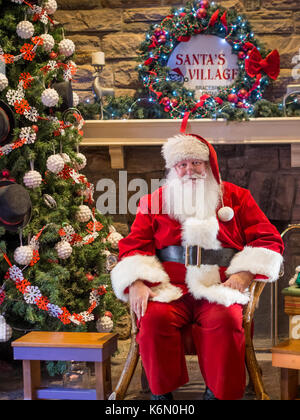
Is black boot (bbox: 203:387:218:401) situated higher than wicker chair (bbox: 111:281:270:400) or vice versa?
wicker chair (bbox: 111:281:270:400)

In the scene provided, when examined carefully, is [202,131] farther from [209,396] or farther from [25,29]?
[209,396]

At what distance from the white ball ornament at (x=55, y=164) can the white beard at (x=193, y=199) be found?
597mm

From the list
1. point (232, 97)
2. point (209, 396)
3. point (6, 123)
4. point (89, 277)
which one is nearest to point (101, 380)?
point (209, 396)

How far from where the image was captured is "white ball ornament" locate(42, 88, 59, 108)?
2768 mm

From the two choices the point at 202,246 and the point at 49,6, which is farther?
the point at 49,6

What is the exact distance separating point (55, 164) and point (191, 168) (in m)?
0.73

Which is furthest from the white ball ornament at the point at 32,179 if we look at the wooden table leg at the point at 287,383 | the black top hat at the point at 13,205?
the wooden table leg at the point at 287,383

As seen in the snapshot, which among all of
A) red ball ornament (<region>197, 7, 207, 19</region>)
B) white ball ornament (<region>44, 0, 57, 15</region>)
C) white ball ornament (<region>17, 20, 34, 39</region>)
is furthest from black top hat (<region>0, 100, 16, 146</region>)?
red ball ornament (<region>197, 7, 207, 19</region>)

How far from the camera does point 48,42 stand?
2.87 meters

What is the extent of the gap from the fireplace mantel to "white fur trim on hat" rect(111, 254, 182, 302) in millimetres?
1096

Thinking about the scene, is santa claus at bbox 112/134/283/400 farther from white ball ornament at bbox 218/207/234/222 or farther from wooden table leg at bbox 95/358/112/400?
Result: wooden table leg at bbox 95/358/112/400

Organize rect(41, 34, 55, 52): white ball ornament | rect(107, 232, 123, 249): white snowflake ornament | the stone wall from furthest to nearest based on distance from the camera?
1. the stone wall
2. rect(107, 232, 123, 249): white snowflake ornament
3. rect(41, 34, 55, 52): white ball ornament

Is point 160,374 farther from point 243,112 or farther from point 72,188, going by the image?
point 243,112

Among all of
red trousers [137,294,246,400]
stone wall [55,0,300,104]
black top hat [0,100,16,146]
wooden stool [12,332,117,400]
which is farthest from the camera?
stone wall [55,0,300,104]
